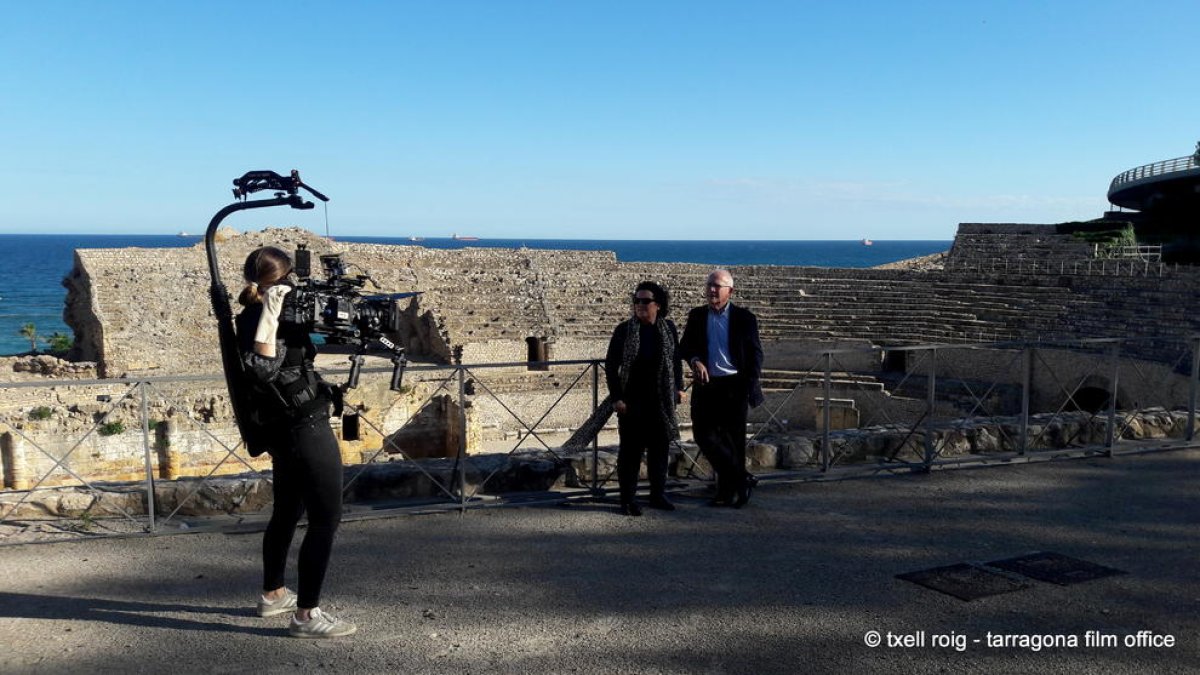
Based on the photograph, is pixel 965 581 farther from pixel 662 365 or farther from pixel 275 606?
pixel 275 606

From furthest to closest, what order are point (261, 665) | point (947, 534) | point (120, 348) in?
point (120, 348), point (947, 534), point (261, 665)

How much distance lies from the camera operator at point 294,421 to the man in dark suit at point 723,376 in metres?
2.45

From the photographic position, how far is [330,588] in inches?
153

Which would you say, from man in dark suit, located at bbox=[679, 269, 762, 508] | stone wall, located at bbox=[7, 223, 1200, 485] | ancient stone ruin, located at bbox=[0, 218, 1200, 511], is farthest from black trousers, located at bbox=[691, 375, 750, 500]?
stone wall, located at bbox=[7, 223, 1200, 485]

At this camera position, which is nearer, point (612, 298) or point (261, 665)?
point (261, 665)

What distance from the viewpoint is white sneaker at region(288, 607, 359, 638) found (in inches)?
131

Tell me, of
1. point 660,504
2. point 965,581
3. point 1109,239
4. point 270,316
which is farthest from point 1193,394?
point 1109,239

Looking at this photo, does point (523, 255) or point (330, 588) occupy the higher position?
point (523, 255)

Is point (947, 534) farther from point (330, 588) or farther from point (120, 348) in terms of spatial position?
point (120, 348)

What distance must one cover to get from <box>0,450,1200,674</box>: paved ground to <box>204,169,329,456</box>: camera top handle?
2.85 feet

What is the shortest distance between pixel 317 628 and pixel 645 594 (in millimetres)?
1414

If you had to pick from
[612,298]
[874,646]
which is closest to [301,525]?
[874,646]

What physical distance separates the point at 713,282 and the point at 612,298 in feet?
78.6

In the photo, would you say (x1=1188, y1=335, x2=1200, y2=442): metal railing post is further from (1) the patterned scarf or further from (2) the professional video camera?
(2) the professional video camera
